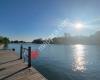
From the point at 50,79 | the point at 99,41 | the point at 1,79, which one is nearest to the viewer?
the point at 1,79

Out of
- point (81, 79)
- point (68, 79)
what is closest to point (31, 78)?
point (68, 79)

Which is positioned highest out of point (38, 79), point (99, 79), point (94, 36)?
point (94, 36)

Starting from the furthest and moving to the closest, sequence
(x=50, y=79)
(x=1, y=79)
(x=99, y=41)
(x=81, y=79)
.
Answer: (x=99, y=41)
(x=81, y=79)
(x=50, y=79)
(x=1, y=79)

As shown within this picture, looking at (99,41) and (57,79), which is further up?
(99,41)

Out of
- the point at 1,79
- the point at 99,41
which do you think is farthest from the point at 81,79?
the point at 99,41

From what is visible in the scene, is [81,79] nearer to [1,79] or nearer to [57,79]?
[57,79]

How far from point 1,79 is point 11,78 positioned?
20.4 inches

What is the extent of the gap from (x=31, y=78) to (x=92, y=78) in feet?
31.4

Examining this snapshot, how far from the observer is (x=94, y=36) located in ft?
654

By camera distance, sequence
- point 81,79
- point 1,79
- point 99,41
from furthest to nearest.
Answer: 1. point 99,41
2. point 81,79
3. point 1,79

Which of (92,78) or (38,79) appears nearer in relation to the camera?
(38,79)

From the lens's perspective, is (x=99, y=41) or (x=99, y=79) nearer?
(x=99, y=79)

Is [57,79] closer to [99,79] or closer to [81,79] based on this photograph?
[81,79]

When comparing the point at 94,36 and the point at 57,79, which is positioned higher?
the point at 94,36
